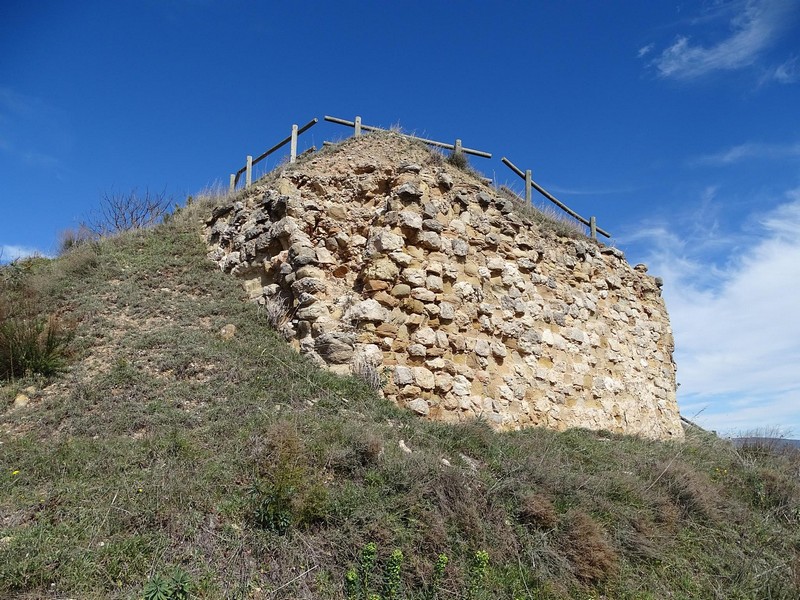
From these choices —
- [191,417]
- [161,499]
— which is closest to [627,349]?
[191,417]

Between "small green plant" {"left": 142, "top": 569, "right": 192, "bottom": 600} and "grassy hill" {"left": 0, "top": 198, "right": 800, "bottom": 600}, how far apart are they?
15mm

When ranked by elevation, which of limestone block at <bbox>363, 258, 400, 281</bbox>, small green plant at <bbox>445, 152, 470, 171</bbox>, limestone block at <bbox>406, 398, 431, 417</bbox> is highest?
small green plant at <bbox>445, 152, 470, 171</bbox>

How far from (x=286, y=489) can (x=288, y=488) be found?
24 mm

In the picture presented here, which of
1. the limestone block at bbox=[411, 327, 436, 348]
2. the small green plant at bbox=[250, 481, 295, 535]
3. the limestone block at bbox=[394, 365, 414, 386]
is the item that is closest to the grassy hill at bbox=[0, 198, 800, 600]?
the small green plant at bbox=[250, 481, 295, 535]

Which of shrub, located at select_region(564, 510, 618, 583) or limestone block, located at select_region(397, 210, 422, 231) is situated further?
limestone block, located at select_region(397, 210, 422, 231)

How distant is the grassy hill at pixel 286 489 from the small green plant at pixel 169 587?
0.02 m

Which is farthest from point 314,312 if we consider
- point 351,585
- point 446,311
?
point 351,585

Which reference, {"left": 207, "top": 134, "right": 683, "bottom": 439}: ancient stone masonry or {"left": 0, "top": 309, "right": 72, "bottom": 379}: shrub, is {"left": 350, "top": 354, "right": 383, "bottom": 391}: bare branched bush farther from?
{"left": 0, "top": 309, "right": 72, "bottom": 379}: shrub

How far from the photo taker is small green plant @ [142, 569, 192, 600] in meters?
4.40

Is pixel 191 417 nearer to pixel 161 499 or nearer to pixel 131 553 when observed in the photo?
pixel 161 499

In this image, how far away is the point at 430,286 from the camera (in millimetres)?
9672

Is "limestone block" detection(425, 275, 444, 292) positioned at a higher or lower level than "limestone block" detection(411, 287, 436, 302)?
higher

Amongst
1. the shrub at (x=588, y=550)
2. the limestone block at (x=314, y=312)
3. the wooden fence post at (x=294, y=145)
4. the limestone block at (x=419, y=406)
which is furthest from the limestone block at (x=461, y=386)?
the wooden fence post at (x=294, y=145)

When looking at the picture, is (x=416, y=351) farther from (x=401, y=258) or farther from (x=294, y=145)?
(x=294, y=145)
